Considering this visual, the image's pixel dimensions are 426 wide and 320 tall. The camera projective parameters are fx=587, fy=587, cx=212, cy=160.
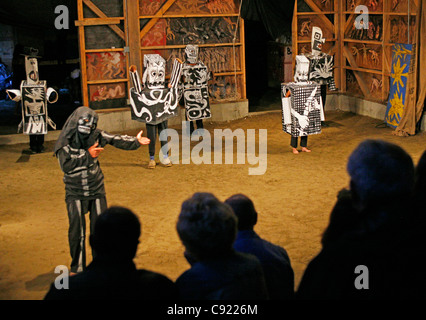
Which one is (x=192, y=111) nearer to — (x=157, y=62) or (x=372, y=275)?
(x=157, y=62)

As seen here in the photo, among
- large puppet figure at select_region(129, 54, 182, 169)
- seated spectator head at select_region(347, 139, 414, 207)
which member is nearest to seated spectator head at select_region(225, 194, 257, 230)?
seated spectator head at select_region(347, 139, 414, 207)

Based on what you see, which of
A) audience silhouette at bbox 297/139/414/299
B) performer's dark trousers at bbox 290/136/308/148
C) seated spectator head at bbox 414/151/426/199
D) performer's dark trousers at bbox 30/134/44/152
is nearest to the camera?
audience silhouette at bbox 297/139/414/299

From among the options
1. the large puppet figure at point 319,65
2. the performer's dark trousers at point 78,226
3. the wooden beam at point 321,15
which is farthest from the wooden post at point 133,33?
the performer's dark trousers at point 78,226

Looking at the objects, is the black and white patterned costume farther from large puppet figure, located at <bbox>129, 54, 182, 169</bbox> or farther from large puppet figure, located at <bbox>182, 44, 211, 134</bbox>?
large puppet figure, located at <bbox>182, 44, 211, 134</bbox>

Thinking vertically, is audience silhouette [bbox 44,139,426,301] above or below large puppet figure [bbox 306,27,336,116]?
below

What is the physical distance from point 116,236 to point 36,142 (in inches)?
373

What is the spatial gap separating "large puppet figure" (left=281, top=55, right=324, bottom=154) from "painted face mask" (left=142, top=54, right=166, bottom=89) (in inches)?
91.9

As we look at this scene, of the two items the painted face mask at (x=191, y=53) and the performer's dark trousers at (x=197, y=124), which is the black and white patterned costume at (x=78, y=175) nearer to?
the painted face mask at (x=191, y=53)

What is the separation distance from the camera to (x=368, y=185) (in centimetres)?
265

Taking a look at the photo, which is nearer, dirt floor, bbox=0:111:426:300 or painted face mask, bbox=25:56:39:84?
dirt floor, bbox=0:111:426:300

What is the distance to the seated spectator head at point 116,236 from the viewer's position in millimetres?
3049

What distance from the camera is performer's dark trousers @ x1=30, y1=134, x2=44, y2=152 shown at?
471 inches

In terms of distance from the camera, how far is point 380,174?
104 inches

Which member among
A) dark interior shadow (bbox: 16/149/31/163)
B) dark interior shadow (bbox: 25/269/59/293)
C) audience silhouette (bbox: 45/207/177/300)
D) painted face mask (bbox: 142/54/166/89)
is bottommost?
dark interior shadow (bbox: 25/269/59/293)
